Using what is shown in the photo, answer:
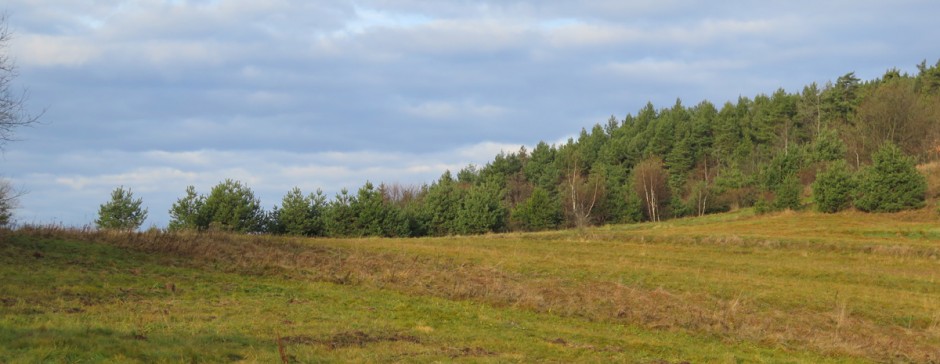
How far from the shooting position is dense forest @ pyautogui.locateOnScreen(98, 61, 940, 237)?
7019 cm

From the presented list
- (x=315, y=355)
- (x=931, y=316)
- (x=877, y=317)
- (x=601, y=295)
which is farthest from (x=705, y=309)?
(x=315, y=355)

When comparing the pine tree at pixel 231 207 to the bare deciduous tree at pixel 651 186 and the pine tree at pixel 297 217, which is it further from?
the bare deciduous tree at pixel 651 186

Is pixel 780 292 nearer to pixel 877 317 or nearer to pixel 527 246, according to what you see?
pixel 877 317

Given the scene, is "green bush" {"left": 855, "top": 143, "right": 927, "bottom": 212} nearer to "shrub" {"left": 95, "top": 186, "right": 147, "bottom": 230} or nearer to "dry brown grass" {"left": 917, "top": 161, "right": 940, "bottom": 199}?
"dry brown grass" {"left": 917, "top": 161, "right": 940, "bottom": 199}

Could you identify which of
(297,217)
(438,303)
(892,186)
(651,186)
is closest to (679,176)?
(651,186)

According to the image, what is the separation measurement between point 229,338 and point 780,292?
24506 mm

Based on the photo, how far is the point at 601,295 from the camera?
2666 cm

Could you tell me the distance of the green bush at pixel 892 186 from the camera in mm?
70188

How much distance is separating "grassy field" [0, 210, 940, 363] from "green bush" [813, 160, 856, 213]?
1175 inches

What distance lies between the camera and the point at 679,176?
133 meters

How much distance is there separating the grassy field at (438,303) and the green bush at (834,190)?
29845mm

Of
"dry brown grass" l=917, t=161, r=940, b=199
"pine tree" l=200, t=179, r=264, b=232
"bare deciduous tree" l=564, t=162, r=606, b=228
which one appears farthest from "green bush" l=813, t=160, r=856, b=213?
"pine tree" l=200, t=179, r=264, b=232

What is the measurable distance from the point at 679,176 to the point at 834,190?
59234mm

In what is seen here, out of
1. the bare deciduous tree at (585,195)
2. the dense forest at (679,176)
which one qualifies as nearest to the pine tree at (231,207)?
the dense forest at (679,176)
